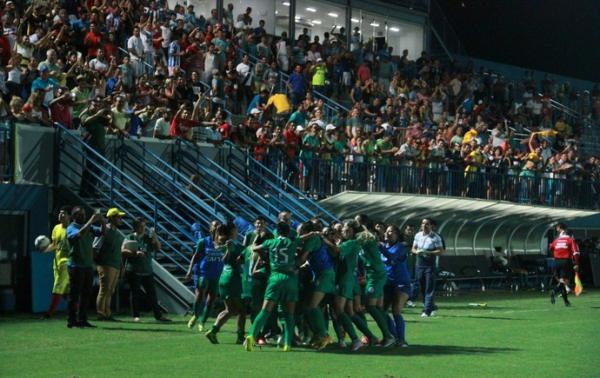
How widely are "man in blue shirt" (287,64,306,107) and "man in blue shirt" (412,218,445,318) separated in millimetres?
10304

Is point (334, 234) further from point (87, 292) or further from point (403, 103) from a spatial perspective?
point (403, 103)

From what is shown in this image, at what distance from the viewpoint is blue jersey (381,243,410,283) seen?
1948cm

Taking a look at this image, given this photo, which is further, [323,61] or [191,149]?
[323,61]

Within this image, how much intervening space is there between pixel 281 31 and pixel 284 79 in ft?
19.0

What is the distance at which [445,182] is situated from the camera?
34.2 m

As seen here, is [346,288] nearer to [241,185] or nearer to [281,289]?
[281,289]

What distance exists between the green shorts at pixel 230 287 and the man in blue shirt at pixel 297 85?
17218 millimetres

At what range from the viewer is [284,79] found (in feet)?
119

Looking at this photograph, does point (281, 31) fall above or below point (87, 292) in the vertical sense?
above

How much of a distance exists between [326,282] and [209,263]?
→ 3506mm

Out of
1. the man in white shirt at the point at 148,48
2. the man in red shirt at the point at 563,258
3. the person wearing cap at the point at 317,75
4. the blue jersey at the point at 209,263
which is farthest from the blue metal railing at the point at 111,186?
the person wearing cap at the point at 317,75

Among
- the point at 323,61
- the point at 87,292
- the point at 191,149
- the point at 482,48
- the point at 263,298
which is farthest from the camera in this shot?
the point at 482,48

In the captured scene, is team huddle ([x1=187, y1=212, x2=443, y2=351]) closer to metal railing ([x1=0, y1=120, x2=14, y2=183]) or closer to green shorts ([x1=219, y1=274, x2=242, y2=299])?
green shorts ([x1=219, y1=274, x2=242, y2=299])

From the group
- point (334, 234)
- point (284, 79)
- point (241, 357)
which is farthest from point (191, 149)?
point (241, 357)
